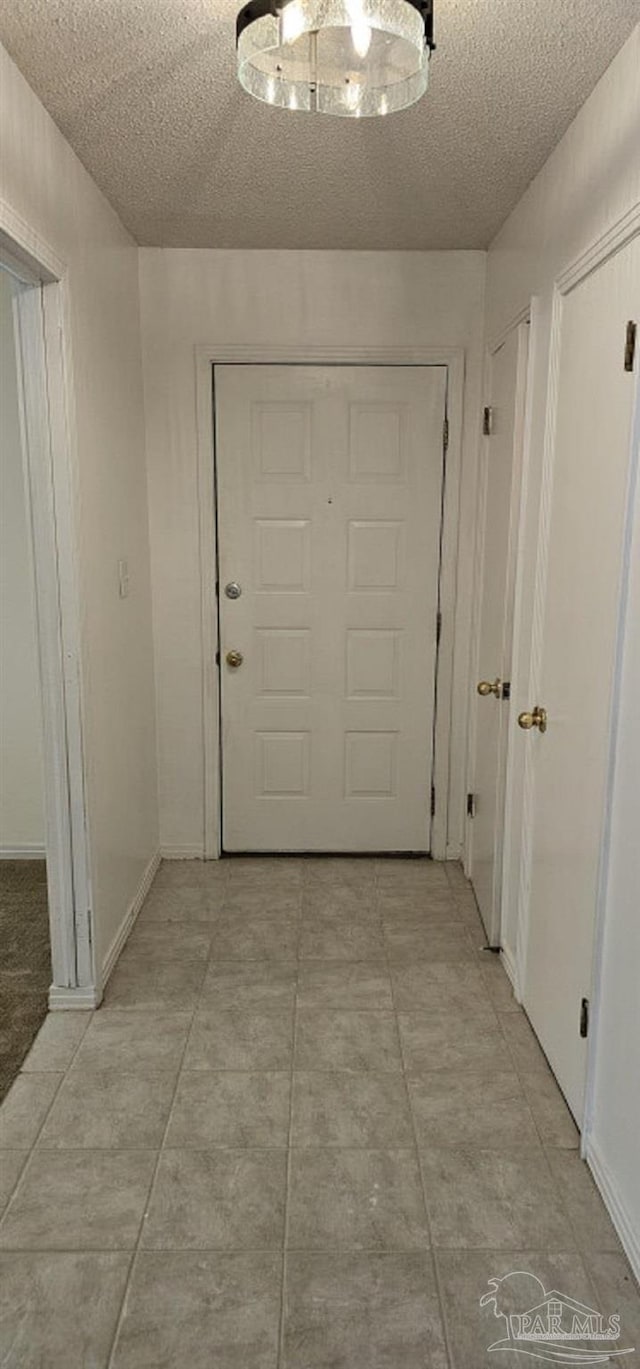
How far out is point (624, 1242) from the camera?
1632mm

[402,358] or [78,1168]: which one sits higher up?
[402,358]

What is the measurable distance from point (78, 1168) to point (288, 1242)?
0.50 meters

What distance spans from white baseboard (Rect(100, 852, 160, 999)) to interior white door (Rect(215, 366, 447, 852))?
0.35 meters

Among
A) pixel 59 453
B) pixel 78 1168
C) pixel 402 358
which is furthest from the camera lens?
pixel 402 358

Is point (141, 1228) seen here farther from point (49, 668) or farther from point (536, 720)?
point (536, 720)

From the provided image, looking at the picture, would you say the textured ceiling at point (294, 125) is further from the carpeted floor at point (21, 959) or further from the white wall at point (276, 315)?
the carpeted floor at point (21, 959)

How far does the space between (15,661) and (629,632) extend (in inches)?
101

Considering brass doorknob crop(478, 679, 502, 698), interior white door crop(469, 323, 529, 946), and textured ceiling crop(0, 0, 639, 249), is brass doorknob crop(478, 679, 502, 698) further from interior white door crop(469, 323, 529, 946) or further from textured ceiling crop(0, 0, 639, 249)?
textured ceiling crop(0, 0, 639, 249)

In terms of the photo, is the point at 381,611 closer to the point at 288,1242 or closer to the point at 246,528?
the point at 246,528

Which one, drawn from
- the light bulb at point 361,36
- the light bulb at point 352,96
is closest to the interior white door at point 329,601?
the light bulb at point 352,96

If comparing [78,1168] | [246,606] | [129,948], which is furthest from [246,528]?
[78,1168]

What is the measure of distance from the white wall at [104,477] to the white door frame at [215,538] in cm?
22

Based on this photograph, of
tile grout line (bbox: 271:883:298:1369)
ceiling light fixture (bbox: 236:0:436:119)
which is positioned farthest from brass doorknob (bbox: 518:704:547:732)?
ceiling light fixture (bbox: 236:0:436:119)

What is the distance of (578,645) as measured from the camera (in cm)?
191
